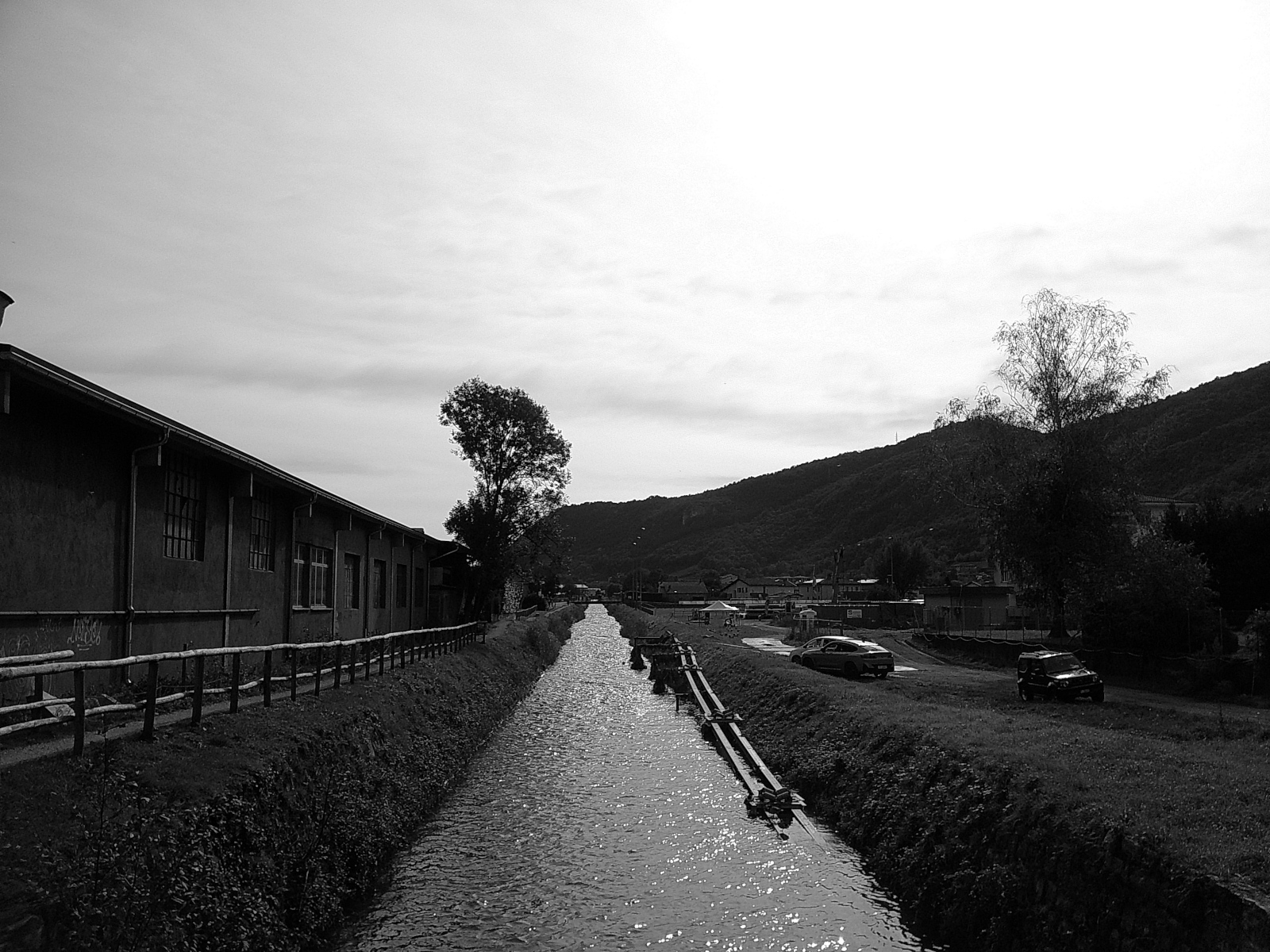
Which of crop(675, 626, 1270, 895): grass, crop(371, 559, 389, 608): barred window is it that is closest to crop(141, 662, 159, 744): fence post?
crop(675, 626, 1270, 895): grass

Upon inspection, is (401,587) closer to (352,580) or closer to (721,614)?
(352,580)

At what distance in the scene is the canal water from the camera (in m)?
11.6

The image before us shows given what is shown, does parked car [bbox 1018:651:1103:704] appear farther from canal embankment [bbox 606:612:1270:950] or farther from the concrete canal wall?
the concrete canal wall

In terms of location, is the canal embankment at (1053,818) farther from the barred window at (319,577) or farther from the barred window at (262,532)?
the barred window at (319,577)

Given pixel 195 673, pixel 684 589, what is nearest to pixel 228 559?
pixel 195 673

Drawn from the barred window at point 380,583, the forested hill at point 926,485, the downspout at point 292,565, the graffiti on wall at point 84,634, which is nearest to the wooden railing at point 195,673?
the graffiti on wall at point 84,634

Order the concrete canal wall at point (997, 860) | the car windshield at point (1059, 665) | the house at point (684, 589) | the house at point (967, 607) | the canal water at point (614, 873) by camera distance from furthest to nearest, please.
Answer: the house at point (684, 589)
the house at point (967, 607)
the car windshield at point (1059, 665)
the canal water at point (614, 873)
the concrete canal wall at point (997, 860)

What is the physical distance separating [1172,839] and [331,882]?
29.2 feet

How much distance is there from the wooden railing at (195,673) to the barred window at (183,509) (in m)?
2.24

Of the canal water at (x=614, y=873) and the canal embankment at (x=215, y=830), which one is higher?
the canal embankment at (x=215, y=830)

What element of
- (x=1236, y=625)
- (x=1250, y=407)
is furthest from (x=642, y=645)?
(x=1250, y=407)

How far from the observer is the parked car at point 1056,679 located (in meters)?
25.7

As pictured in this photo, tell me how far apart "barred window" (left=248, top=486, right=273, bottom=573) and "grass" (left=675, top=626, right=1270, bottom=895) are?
13.6 m

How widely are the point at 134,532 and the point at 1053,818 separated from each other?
14.5m
